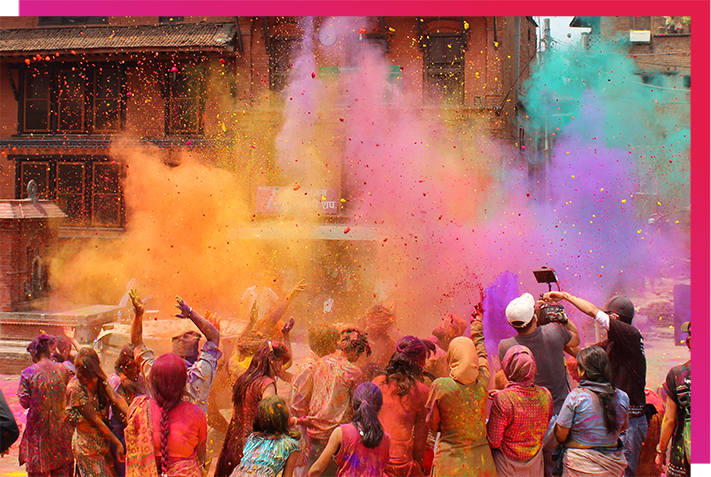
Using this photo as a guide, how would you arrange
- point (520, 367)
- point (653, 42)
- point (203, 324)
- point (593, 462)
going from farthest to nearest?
point (653, 42)
point (203, 324)
point (593, 462)
point (520, 367)

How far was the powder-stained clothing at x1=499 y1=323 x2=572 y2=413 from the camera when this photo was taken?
4.41 m

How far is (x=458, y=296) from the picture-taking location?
10578 mm

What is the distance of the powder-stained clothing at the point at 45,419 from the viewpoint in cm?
460

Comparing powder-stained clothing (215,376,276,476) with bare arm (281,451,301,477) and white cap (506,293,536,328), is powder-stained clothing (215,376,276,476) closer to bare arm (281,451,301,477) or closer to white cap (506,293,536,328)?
bare arm (281,451,301,477)

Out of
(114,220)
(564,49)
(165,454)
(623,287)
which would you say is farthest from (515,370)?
(114,220)

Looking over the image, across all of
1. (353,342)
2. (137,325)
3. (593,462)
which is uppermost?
(137,325)

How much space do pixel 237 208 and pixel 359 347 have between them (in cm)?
918

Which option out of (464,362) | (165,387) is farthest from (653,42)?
(165,387)

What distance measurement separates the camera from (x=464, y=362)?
150 inches

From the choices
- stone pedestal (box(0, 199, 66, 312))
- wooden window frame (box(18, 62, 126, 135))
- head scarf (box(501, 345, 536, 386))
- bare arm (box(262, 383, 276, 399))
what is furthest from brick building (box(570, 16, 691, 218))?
wooden window frame (box(18, 62, 126, 135))

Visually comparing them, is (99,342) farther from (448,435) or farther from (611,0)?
(611,0)

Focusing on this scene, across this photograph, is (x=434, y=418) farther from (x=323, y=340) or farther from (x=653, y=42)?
(x=653, y=42)

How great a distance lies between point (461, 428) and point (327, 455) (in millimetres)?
886

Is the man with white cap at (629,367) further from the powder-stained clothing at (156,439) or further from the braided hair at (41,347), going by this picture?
the braided hair at (41,347)
